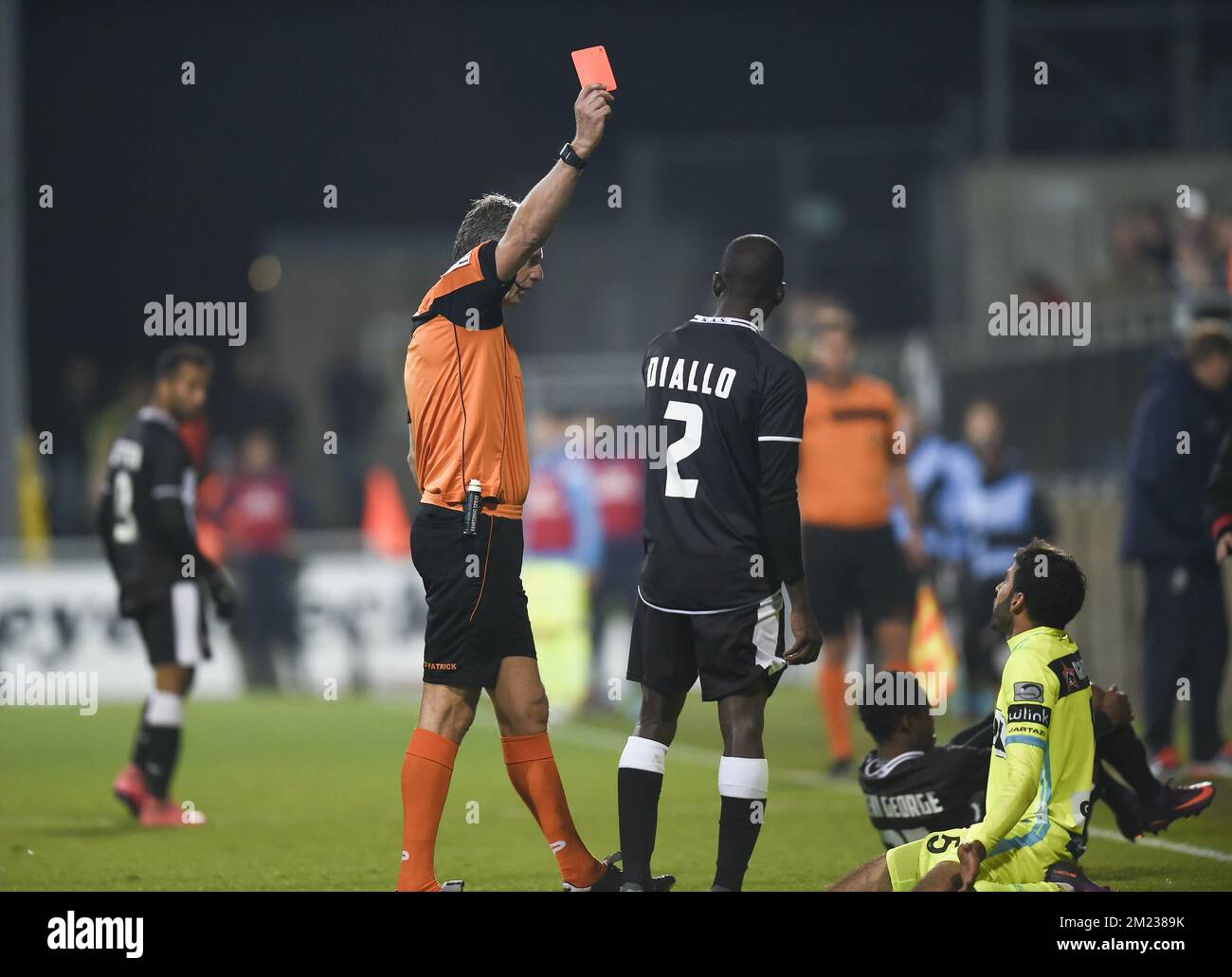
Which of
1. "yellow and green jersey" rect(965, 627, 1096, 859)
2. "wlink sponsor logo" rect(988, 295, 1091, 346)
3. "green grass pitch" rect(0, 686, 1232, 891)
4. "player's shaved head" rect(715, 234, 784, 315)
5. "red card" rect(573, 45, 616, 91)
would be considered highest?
"wlink sponsor logo" rect(988, 295, 1091, 346)

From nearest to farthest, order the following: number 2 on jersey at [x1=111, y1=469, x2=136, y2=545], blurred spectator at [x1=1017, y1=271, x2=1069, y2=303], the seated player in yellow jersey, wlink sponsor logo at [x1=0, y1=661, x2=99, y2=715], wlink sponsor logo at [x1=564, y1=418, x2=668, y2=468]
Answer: the seated player in yellow jersey
number 2 on jersey at [x1=111, y1=469, x2=136, y2=545]
wlink sponsor logo at [x1=564, y1=418, x2=668, y2=468]
blurred spectator at [x1=1017, y1=271, x2=1069, y2=303]
wlink sponsor logo at [x1=0, y1=661, x2=99, y2=715]

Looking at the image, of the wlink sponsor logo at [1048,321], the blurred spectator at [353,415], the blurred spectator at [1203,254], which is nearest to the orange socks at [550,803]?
the blurred spectator at [1203,254]

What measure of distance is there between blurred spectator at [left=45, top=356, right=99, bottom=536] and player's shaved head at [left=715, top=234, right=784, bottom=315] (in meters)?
18.6

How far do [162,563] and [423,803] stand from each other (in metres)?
3.61

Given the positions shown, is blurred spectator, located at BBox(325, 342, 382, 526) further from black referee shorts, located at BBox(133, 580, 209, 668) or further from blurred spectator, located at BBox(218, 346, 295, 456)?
black referee shorts, located at BBox(133, 580, 209, 668)

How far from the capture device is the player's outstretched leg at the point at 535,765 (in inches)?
269

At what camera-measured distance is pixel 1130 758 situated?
24.3 feet

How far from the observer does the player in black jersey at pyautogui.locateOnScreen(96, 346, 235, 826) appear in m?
9.76

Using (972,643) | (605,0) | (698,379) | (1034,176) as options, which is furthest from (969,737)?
(605,0)

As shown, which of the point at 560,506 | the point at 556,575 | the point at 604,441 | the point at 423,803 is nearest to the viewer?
the point at 423,803

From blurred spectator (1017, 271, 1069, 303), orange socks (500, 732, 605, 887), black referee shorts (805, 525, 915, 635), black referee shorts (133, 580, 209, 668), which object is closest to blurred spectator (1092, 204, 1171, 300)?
blurred spectator (1017, 271, 1069, 303)

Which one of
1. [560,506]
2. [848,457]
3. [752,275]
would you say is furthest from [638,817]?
[560,506]
